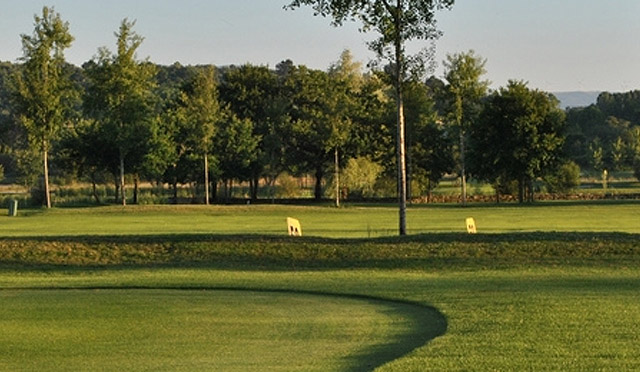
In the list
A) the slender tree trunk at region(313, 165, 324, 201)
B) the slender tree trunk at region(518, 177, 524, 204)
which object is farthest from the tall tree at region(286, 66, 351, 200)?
the slender tree trunk at region(518, 177, 524, 204)

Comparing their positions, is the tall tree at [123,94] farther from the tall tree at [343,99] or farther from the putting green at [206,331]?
the putting green at [206,331]

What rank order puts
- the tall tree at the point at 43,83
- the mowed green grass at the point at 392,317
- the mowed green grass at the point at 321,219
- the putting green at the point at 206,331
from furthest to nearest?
the tall tree at the point at 43,83, the mowed green grass at the point at 321,219, the putting green at the point at 206,331, the mowed green grass at the point at 392,317

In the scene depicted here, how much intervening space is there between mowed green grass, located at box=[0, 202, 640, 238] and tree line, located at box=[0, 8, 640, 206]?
370 inches

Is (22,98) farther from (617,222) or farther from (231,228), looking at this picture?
(617,222)

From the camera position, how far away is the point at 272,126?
94.5 meters

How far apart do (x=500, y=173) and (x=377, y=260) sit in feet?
194

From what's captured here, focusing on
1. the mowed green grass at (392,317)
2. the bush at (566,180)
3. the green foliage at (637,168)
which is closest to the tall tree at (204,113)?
the bush at (566,180)

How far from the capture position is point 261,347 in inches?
517

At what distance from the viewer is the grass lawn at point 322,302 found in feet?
39.9

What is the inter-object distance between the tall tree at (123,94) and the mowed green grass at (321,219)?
973cm

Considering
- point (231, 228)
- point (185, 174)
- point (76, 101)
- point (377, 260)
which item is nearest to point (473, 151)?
point (185, 174)

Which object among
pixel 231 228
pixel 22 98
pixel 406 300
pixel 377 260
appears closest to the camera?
pixel 406 300

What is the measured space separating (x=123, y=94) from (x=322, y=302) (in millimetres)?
59111

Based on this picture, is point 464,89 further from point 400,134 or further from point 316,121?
point 400,134
